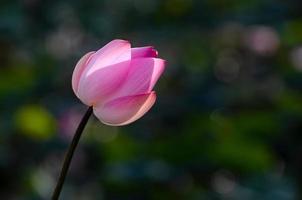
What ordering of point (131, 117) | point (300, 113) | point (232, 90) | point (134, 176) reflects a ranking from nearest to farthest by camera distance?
point (131, 117), point (134, 176), point (300, 113), point (232, 90)

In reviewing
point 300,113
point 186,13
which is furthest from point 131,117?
point 186,13

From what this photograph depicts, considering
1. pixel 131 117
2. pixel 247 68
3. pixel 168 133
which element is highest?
pixel 131 117

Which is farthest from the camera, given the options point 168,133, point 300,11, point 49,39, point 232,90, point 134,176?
point 300,11

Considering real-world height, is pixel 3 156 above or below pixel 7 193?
above

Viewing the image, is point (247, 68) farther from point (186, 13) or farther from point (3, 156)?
point (3, 156)

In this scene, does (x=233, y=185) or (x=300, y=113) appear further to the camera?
(x=300, y=113)

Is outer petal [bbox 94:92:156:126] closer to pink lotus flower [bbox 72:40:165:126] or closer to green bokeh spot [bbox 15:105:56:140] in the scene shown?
pink lotus flower [bbox 72:40:165:126]

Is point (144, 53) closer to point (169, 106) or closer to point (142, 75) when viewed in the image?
point (142, 75)

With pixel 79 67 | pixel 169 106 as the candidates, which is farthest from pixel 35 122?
pixel 79 67
